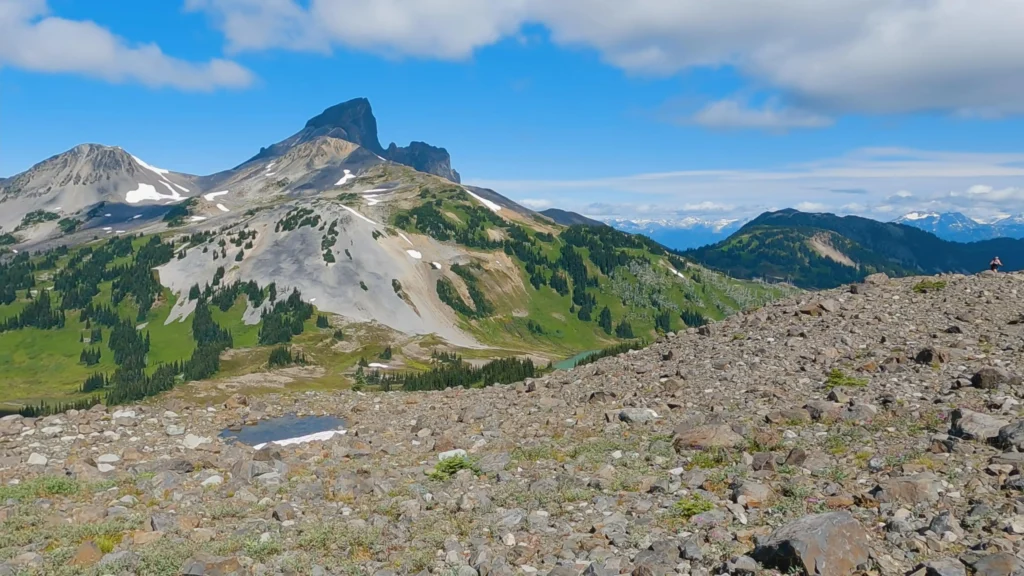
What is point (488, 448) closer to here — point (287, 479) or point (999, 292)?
point (287, 479)

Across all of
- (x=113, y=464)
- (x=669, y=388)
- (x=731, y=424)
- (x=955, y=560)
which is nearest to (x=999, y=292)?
(x=669, y=388)

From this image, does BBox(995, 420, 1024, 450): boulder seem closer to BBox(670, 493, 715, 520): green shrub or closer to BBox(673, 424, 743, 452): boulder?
BBox(673, 424, 743, 452): boulder

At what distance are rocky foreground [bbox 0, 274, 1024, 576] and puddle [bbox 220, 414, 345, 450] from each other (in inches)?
47.3

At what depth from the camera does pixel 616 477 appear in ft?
55.7

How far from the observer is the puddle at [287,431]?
28500 mm

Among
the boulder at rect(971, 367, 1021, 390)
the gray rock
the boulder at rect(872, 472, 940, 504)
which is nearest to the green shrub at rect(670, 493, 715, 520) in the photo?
the boulder at rect(872, 472, 940, 504)

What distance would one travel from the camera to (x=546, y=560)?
1226cm

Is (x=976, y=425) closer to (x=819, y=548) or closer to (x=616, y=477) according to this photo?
(x=819, y=548)

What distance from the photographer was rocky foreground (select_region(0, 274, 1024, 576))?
11930 millimetres

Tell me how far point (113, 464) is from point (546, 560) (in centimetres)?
1860

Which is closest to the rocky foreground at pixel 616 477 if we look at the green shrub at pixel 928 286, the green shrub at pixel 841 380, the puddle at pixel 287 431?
the green shrub at pixel 841 380

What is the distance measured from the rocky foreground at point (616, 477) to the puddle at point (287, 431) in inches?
47.3

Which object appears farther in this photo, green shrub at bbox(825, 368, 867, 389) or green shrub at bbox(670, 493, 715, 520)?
green shrub at bbox(825, 368, 867, 389)

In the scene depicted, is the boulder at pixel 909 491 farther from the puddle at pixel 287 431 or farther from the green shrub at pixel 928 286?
the green shrub at pixel 928 286
